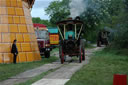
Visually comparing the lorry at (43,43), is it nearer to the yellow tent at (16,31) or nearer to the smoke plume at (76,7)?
the smoke plume at (76,7)

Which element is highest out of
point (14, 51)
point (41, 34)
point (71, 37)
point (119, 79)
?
point (41, 34)

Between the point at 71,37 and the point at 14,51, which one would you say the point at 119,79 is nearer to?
the point at 71,37

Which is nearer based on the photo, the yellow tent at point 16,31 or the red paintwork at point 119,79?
the red paintwork at point 119,79

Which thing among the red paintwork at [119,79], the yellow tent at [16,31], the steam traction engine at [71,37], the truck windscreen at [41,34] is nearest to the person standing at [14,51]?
the yellow tent at [16,31]

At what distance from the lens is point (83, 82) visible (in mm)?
10531

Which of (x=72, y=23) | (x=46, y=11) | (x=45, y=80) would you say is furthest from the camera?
(x=46, y=11)

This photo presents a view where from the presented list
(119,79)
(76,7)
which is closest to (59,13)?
(76,7)

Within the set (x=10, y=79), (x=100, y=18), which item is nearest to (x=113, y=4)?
(x=100, y=18)

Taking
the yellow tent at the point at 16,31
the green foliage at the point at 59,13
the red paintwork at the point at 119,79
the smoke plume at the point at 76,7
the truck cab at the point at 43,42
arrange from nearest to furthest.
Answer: the red paintwork at the point at 119,79
the yellow tent at the point at 16,31
the truck cab at the point at 43,42
the smoke plume at the point at 76,7
the green foliage at the point at 59,13

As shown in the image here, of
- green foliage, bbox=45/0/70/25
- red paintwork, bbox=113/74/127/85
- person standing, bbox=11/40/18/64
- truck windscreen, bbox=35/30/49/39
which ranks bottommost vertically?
red paintwork, bbox=113/74/127/85

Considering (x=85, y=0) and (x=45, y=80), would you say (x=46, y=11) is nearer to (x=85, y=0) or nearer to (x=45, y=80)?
(x=85, y=0)

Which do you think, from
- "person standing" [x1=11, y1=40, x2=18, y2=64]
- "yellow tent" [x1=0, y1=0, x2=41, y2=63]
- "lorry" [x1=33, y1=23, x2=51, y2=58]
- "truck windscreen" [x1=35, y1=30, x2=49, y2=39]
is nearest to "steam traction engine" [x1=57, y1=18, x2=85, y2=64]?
"yellow tent" [x1=0, y1=0, x2=41, y2=63]

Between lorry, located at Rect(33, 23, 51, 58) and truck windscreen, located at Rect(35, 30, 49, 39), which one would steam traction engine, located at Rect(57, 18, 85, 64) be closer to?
lorry, located at Rect(33, 23, 51, 58)

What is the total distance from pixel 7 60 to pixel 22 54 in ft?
4.20
